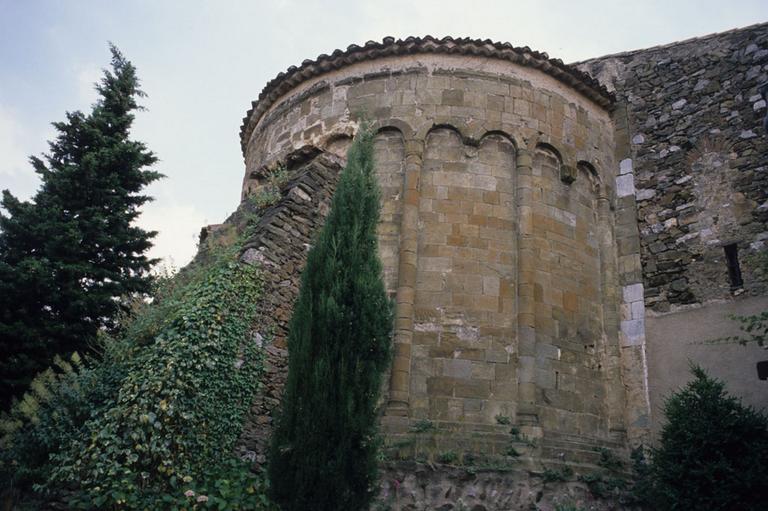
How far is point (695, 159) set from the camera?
36.3ft

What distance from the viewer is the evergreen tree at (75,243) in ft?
33.9

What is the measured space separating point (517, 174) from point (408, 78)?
2.27 metres

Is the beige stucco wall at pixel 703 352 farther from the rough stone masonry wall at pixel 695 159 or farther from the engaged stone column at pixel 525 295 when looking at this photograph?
the engaged stone column at pixel 525 295

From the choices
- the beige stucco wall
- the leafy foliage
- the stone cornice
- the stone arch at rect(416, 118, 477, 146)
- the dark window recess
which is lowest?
the leafy foliage

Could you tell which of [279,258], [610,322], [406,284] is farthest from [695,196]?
[279,258]

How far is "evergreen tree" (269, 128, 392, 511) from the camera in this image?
641 centimetres

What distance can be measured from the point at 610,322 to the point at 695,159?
122 inches

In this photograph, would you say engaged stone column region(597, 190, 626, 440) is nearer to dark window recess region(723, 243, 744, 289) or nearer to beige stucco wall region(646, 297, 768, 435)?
beige stucco wall region(646, 297, 768, 435)

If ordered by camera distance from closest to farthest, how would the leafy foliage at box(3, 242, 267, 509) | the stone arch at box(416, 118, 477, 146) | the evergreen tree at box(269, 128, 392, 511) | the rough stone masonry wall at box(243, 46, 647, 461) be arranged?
the evergreen tree at box(269, 128, 392, 511), the leafy foliage at box(3, 242, 267, 509), the rough stone masonry wall at box(243, 46, 647, 461), the stone arch at box(416, 118, 477, 146)

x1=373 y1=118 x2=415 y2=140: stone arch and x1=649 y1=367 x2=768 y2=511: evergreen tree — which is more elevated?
x1=373 y1=118 x2=415 y2=140: stone arch

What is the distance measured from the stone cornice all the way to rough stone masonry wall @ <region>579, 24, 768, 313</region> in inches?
37.2

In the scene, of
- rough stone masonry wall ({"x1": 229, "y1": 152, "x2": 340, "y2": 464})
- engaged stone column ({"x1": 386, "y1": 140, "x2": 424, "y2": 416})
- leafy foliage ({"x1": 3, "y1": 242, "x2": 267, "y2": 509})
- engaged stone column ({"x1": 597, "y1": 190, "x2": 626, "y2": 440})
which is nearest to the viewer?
leafy foliage ({"x1": 3, "y1": 242, "x2": 267, "y2": 509})

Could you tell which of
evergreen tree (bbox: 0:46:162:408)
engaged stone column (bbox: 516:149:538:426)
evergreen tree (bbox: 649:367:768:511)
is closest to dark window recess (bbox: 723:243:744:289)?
evergreen tree (bbox: 649:367:768:511)

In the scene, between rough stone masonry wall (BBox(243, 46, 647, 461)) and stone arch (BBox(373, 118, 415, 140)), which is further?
stone arch (BBox(373, 118, 415, 140))
